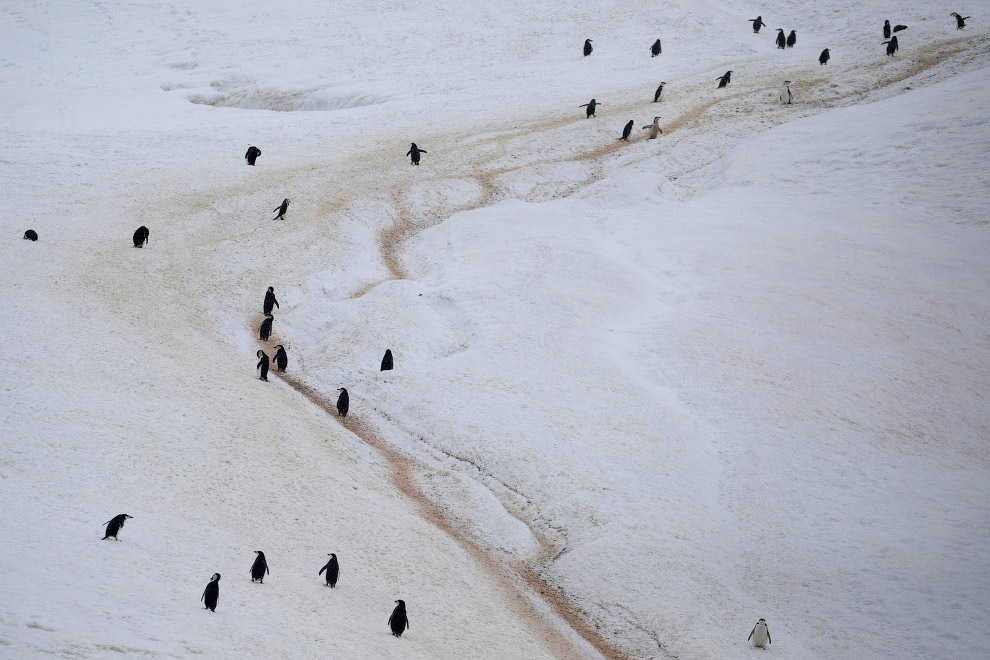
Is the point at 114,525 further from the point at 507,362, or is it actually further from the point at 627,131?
the point at 627,131

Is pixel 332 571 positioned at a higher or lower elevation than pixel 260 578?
lower

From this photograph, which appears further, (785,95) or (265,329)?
(785,95)

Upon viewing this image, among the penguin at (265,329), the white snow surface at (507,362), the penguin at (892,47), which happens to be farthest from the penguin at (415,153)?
the penguin at (892,47)

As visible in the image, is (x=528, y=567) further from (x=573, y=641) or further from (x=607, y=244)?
(x=607, y=244)

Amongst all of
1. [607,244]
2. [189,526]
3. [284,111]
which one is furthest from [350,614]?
[284,111]

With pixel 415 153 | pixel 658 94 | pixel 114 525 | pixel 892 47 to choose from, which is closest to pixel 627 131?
pixel 658 94

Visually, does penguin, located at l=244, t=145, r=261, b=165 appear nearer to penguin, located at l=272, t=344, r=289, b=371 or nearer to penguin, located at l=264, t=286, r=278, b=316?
penguin, located at l=264, t=286, r=278, b=316

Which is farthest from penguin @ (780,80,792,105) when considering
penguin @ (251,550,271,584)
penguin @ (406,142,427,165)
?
penguin @ (251,550,271,584)
